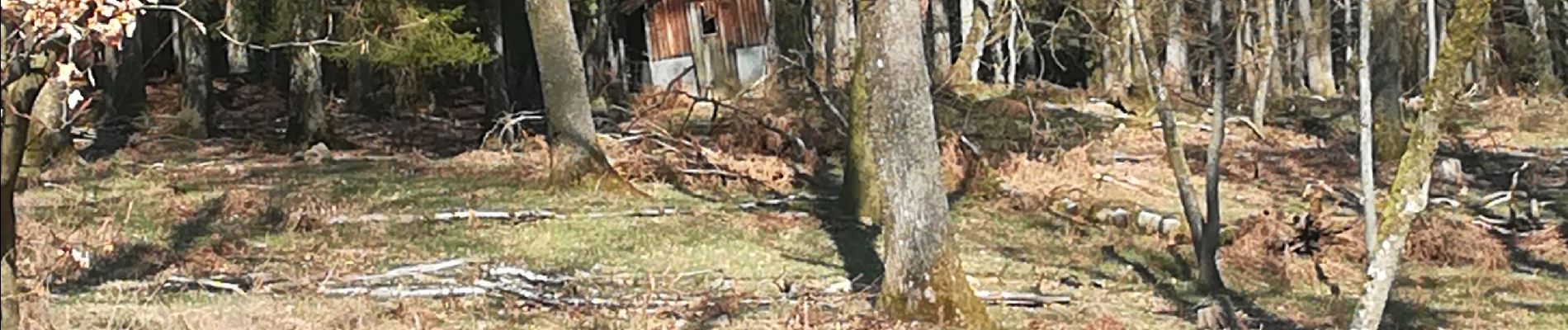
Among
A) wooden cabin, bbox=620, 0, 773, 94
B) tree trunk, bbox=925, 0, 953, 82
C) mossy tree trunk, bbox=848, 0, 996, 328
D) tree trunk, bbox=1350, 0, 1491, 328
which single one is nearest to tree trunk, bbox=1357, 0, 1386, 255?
mossy tree trunk, bbox=848, 0, 996, 328

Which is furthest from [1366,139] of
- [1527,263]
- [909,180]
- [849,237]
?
[849,237]

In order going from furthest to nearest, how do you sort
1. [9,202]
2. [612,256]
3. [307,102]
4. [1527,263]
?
[307,102] → [1527,263] → [612,256] → [9,202]

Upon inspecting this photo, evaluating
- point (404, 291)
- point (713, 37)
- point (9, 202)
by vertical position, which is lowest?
point (404, 291)

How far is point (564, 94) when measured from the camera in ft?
56.0

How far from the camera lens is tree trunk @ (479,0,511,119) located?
1008 inches

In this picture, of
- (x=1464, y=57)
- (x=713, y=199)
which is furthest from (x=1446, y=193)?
(x=1464, y=57)

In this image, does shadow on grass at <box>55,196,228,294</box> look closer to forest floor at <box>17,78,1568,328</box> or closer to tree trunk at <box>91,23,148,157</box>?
forest floor at <box>17,78,1568,328</box>

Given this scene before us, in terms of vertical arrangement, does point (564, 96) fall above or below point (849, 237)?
above

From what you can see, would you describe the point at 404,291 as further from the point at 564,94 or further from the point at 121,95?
the point at 121,95

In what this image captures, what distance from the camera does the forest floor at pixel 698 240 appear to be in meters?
11.3

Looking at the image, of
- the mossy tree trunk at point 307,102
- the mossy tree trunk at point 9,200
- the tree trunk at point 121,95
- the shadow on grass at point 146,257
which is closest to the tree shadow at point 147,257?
the shadow on grass at point 146,257

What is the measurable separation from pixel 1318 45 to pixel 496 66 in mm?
23270

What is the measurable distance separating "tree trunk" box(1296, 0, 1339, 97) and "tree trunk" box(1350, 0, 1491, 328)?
29889 millimetres

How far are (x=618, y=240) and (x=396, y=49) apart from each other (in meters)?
7.43
